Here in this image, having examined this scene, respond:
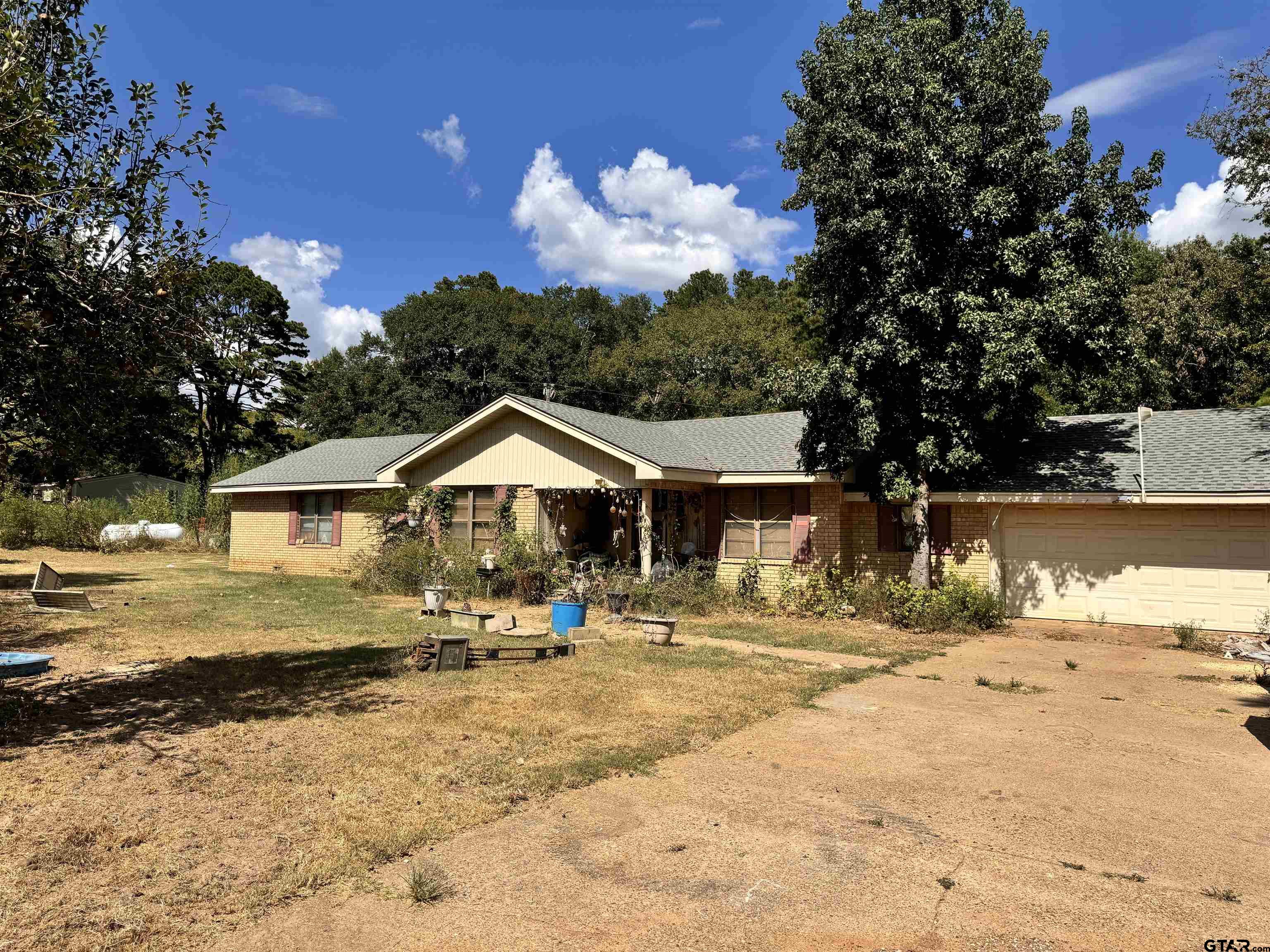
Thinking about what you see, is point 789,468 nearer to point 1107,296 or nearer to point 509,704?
point 1107,296

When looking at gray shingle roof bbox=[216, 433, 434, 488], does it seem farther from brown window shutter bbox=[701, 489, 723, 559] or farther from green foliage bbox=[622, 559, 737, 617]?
green foliage bbox=[622, 559, 737, 617]

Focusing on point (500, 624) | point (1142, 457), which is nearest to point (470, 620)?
point (500, 624)

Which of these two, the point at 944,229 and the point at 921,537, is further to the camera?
the point at 921,537

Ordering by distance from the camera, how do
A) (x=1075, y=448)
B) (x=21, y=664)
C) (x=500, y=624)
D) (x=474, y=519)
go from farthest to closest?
(x=474, y=519), (x=1075, y=448), (x=500, y=624), (x=21, y=664)

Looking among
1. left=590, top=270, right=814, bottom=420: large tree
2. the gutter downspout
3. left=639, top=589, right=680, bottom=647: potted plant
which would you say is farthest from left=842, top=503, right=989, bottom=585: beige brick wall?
left=590, top=270, right=814, bottom=420: large tree

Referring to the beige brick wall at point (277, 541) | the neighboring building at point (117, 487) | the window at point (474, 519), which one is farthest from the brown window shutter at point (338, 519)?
the neighboring building at point (117, 487)

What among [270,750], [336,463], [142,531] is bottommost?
[270,750]

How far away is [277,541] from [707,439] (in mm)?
14620

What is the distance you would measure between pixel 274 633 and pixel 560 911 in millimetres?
10756

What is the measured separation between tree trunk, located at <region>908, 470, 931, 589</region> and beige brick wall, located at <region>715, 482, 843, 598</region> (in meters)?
2.04

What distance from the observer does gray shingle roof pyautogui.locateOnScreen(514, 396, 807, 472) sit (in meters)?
17.7

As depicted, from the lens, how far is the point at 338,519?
24344 millimetres

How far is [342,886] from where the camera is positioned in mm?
4574

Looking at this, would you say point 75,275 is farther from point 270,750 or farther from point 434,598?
point 434,598
